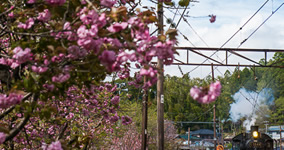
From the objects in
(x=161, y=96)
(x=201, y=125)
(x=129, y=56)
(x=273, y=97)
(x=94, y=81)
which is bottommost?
(x=201, y=125)

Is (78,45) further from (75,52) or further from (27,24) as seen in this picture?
(27,24)

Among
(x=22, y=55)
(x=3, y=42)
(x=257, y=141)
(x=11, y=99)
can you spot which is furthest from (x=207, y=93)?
(x=257, y=141)

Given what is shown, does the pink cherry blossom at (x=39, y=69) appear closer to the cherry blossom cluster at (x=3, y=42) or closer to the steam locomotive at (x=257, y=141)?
the cherry blossom cluster at (x=3, y=42)

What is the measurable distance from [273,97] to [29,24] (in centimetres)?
8057

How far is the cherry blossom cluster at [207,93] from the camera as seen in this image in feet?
10.4

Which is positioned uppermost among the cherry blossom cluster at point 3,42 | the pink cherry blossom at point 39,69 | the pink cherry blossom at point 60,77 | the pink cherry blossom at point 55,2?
the pink cherry blossom at point 55,2

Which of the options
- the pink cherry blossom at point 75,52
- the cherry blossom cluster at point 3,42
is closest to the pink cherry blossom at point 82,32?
the pink cherry blossom at point 75,52

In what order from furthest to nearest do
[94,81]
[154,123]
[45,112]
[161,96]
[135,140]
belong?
1. [154,123]
2. [135,140]
3. [161,96]
4. [94,81]
5. [45,112]

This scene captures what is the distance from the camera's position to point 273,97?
260 feet

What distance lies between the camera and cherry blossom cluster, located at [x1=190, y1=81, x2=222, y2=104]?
10.4 feet

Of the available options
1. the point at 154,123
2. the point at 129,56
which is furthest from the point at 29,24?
the point at 154,123

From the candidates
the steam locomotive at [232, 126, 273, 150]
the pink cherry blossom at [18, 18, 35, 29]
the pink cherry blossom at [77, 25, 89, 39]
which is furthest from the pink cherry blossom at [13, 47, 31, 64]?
the steam locomotive at [232, 126, 273, 150]

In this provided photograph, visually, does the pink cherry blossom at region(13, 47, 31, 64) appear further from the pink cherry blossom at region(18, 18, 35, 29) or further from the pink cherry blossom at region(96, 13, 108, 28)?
the pink cherry blossom at region(96, 13, 108, 28)

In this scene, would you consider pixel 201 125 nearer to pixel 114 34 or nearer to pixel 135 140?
pixel 135 140
